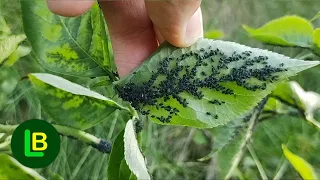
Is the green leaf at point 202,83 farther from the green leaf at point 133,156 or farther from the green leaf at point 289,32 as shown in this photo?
the green leaf at point 289,32

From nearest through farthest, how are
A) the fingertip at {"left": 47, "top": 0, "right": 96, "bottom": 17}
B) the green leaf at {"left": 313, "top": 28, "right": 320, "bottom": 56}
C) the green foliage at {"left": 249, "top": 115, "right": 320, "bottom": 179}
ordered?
the fingertip at {"left": 47, "top": 0, "right": 96, "bottom": 17} < the green leaf at {"left": 313, "top": 28, "right": 320, "bottom": 56} < the green foliage at {"left": 249, "top": 115, "right": 320, "bottom": 179}

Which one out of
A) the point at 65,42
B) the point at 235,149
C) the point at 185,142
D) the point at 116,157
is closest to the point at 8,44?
the point at 65,42

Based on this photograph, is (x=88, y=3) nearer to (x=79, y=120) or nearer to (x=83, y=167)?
(x=79, y=120)

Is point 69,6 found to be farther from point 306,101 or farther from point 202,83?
point 306,101

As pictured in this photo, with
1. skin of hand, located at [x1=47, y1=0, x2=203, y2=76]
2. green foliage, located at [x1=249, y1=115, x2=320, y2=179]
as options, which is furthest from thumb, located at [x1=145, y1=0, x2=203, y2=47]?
green foliage, located at [x1=249, y1=115, x2=320, y2=179]

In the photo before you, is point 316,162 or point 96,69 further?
point 316,162

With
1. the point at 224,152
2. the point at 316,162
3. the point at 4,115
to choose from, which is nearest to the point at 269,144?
the point at 316,162

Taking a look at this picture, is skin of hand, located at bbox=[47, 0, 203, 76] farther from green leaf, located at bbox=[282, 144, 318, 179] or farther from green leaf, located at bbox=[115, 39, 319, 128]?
green leaf, located at bbox=[282, 144, 318, 179]
